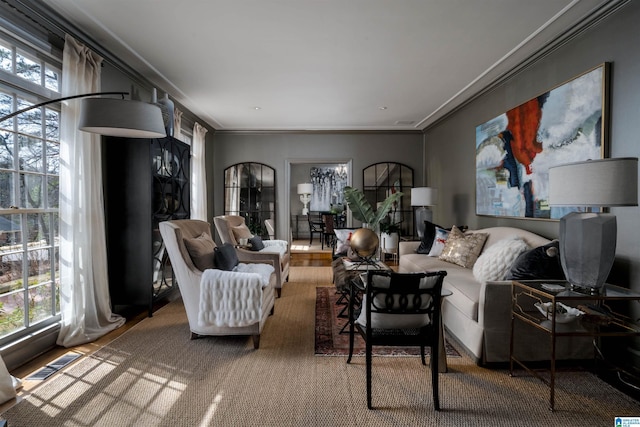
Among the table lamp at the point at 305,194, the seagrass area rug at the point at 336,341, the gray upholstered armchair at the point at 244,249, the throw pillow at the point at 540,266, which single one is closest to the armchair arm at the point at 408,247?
the seagrass area rug at the point at 336,341

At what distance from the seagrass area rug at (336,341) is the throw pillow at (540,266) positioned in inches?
30.8

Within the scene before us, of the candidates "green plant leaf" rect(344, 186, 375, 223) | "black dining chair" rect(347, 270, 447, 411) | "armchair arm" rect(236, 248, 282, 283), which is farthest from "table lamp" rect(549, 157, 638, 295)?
"armchair arm" rect(236, 248, 282, 283)

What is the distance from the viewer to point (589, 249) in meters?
2.12

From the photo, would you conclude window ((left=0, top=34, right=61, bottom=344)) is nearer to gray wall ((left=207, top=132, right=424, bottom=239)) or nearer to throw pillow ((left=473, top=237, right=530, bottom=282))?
throw pillow ((left=473, top=237, right=530, bottom=282))

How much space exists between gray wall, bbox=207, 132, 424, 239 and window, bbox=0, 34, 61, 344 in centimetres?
430

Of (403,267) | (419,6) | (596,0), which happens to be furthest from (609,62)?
(403,267)

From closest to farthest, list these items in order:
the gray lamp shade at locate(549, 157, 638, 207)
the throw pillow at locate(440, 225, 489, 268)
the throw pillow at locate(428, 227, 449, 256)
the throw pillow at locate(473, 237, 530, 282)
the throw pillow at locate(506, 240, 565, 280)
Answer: the gray lamp shade at locate(549, 157, 638, 207) < the throw pillow at locate(506, 240, 565, 280) < the throw pillow at locate(473, 237, 530, 282) < the throw pillow at locate(440, 225, 489, 268) < the throw pillow at locate(428, 227, 449, 256)

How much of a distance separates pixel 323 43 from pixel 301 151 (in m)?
3.95

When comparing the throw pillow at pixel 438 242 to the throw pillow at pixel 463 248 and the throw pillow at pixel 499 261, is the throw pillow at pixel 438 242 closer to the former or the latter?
the throw pillow at pixel 463 248

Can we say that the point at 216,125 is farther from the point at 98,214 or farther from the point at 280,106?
the point at 98,214

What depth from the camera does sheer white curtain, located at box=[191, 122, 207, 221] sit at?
5945 millimetres

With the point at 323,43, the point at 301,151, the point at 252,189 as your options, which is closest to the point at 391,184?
the point at 301,151

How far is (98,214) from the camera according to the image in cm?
327

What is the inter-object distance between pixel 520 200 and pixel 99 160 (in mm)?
4154
